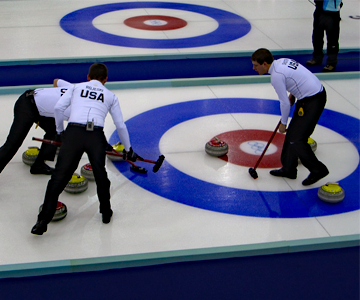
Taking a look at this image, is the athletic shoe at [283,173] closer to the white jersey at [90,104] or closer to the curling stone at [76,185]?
the white jersey at [90,104]

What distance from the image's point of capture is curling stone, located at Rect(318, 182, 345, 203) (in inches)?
227

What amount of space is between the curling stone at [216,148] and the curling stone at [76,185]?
5.45ft

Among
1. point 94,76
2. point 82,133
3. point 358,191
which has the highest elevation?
point 94,76

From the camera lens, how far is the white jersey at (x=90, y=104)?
502 centimetres

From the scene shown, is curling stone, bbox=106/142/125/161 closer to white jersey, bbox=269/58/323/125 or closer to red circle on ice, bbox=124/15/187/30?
white jersey, bbox=269/58/323/125

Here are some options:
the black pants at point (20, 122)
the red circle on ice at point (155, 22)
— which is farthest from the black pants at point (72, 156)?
the red circle on ice at point (155, 22)

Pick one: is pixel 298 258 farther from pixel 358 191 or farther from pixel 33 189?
pixel 33 189

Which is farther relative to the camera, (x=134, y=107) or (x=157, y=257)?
(x=134, y=107)

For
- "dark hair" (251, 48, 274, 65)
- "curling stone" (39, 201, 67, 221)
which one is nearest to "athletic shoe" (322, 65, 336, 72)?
"dark hair" (251, 48, 274, 65)

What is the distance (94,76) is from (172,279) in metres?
2.00

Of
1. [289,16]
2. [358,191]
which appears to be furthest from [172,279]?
[289,16]

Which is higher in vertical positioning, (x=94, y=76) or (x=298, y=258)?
(x=94, y=76)

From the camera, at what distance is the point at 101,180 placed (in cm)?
509

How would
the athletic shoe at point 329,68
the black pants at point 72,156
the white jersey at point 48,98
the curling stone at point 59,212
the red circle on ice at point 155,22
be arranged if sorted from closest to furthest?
the black pants at point 72,156 < the curling stone at point 59,212 < the white jersey at point 48,98 < the athletic shoe at point 329,68 < the red circle on ice at point 155,22
